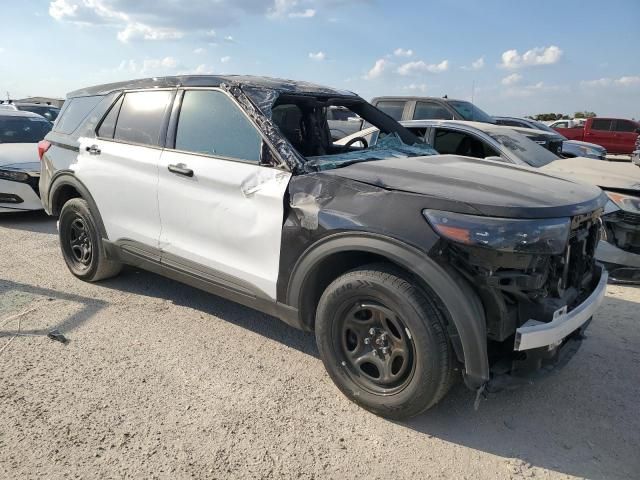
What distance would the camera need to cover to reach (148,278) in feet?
16.5

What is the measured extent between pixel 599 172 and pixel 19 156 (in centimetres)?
776

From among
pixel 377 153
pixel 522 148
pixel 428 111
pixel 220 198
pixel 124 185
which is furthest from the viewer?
pixel 428 111

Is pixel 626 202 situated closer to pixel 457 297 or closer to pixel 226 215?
pixel 457 297

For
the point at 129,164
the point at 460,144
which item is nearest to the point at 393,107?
the point at 460,144

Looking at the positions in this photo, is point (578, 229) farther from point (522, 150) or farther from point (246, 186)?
point (522, 150)

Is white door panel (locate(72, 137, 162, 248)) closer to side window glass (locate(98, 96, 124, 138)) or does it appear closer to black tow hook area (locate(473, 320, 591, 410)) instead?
side window glass (locate(98, 96, 124, 138))

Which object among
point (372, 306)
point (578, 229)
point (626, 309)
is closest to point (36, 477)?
point (372, 306)

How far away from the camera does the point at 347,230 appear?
2.79 m

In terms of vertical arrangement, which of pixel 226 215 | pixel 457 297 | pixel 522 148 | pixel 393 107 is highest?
pixel 393 107

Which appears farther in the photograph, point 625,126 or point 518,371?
point 625,126

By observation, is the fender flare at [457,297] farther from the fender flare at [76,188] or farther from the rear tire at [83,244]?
the rear tire at [83,244]

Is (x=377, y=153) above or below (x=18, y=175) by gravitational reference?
above

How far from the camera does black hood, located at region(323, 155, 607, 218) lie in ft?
8.26

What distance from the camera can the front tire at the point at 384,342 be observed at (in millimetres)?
2578
